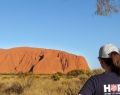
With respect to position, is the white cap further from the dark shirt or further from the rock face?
the rock face

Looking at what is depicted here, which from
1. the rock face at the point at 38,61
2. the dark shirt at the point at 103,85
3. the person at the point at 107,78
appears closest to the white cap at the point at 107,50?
the person at the point at 107,78

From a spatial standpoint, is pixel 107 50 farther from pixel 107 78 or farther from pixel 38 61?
pixel 38 61

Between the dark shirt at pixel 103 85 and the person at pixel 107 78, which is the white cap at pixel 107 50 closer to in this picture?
the person at pixel 107 78

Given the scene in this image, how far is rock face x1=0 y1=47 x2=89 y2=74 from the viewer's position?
134 meters

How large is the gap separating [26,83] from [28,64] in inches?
4546

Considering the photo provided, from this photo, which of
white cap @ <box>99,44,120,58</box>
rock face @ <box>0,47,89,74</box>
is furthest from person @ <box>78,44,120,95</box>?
rock face @ <box>0,47,89,74</box>

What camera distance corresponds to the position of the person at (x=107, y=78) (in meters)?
4.49

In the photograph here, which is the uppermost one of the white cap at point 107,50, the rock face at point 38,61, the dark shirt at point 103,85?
the rock face at point 38,61

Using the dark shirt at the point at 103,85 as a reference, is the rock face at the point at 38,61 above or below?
above

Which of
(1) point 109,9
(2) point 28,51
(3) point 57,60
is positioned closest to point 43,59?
(3) point 57,60

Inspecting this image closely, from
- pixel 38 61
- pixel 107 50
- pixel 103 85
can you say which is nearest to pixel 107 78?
pixel 103 85

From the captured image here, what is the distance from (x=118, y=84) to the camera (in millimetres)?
4586

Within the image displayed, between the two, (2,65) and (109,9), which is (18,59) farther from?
(109,9)

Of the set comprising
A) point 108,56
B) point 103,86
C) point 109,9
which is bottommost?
point 103,86
